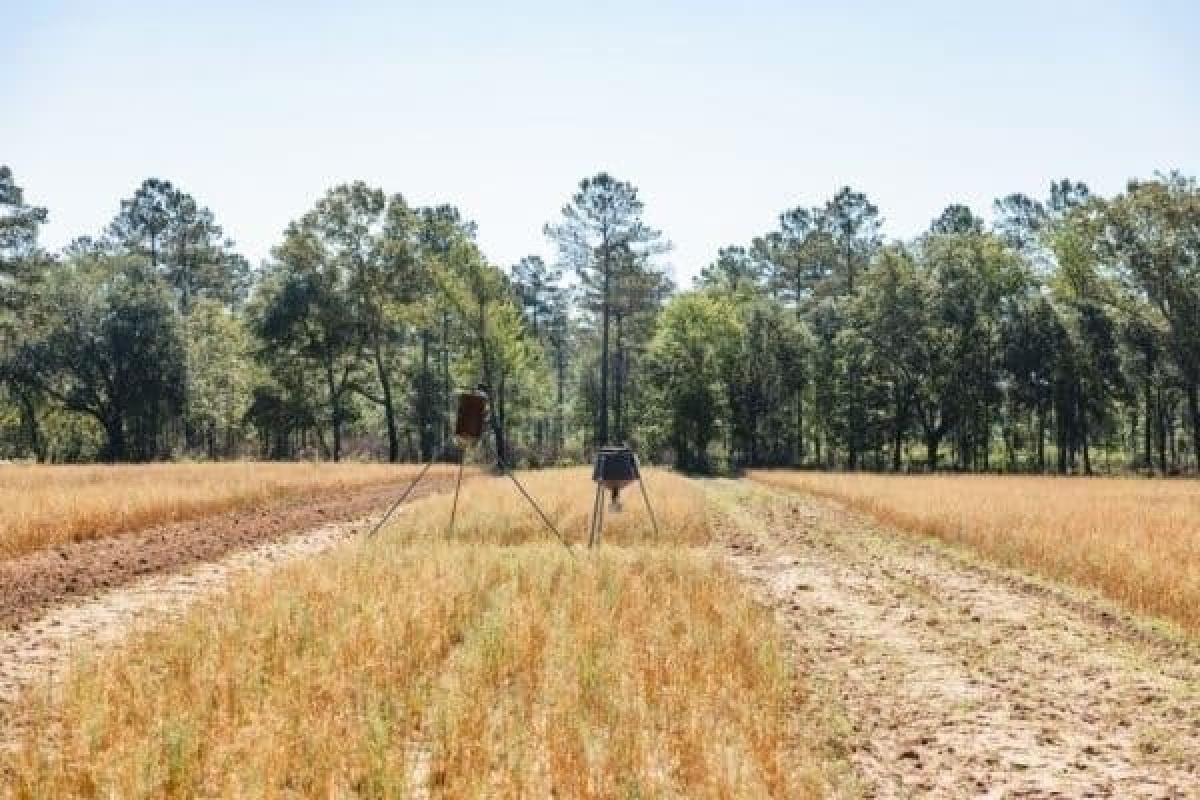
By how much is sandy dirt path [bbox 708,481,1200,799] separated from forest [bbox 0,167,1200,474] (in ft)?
126

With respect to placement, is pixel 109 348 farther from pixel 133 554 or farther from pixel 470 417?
pixel 470 417

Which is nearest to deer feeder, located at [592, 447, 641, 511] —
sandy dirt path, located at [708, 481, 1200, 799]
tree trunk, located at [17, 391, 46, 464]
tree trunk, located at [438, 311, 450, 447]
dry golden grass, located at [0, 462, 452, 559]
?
sandy dirt path, located at [708, 481, 1200, 799]

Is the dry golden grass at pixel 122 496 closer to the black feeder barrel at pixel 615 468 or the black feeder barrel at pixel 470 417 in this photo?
the black feeder barrel at pixel 470 417

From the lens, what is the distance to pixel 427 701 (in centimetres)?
737

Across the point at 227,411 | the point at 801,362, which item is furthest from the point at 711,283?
the point at 227,411

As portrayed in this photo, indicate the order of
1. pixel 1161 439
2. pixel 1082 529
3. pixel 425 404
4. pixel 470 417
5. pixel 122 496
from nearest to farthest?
1. pixel 470 417
2. pixel 1082 529
3. pixel 122 496
4. pixel 1161 439
5. pixel 425 404

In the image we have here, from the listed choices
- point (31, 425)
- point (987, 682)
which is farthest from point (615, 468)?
point (31, 425)

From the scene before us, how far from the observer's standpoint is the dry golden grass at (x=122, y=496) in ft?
55.7

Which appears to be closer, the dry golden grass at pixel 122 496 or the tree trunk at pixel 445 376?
the dry golden grass at pixel 122 496

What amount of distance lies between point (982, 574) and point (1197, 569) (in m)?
3.56

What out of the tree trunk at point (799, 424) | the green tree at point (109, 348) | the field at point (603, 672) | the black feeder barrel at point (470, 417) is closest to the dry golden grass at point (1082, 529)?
the field at point (603, 672)

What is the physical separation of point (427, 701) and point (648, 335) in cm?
7524

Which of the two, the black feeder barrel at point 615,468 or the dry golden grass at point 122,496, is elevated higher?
the black feeder barrel at point 615,468

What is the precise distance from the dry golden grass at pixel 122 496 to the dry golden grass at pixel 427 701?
814 cm
